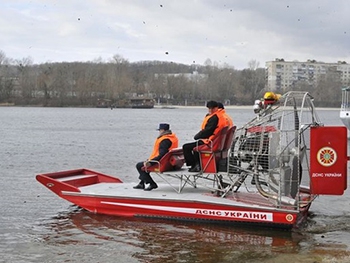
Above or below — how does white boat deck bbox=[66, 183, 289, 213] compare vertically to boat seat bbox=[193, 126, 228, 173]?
below

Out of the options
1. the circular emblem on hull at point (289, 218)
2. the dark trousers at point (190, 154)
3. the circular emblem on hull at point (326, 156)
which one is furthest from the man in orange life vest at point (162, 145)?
the circular emblem on hull at point (326, 156)

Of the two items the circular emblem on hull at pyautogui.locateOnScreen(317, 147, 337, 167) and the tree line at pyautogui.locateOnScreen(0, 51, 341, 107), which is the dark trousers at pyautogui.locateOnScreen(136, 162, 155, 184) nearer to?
the circular emblem on hull at pyautogui.locateOnScreen(317, 147, 337, 167)

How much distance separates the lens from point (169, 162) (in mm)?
12844

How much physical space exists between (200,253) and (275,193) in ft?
7.78

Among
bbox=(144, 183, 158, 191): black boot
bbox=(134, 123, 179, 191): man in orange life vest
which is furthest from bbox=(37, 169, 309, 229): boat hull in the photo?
bbox=(134, 123, 179, 191): man in orange life vest

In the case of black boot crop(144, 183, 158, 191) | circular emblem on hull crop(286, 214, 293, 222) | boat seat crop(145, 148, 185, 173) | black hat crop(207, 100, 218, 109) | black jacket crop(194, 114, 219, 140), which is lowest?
circular emblem on hull crop(286, 214, 293, 222)

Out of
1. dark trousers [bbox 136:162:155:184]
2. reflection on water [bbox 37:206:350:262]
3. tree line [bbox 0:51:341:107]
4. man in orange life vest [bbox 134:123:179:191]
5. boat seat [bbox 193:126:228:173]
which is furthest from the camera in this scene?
tree line [bbox 0:51:341:107]

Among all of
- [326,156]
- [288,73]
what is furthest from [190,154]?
[288,73]

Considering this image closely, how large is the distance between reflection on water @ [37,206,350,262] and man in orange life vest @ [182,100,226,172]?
143cm

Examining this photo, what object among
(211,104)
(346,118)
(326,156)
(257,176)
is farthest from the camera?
(346,118)

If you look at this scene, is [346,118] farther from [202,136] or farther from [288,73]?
[288,73]

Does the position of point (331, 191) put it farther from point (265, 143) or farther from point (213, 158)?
point (213, 158)

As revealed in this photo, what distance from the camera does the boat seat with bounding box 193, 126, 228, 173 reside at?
12305 millimetres

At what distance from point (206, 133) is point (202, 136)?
11 cm
